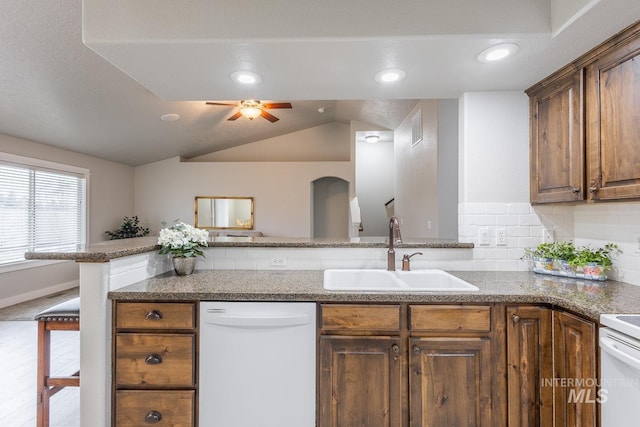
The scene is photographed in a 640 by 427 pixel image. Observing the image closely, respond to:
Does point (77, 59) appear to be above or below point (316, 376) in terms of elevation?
above

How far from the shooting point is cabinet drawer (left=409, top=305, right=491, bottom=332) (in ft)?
4.97

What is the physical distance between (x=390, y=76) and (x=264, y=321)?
1579mm

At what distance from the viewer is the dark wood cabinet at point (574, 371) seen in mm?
1294

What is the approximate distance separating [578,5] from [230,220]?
6.68 m

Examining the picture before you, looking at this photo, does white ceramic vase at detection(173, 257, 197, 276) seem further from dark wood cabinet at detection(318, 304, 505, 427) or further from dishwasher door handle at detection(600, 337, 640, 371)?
dishwasher door handle at detection(600, 337, 640, 371)

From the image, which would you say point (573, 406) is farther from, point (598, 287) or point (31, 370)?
point (31, 370)

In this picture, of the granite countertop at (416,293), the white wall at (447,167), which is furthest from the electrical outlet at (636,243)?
the white wall at (447,167)

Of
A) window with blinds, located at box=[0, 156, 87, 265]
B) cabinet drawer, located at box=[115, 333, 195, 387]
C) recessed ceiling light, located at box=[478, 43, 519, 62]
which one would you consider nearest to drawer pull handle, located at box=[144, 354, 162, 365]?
cabinet drawer, located at box=[115, 333, 195, 387]

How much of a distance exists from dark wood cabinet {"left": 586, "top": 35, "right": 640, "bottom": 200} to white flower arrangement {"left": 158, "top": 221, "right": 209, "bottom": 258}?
2274 millimetres

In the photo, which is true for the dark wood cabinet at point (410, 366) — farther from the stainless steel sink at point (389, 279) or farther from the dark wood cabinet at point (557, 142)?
the dark wood cabinet at point (557, 142)

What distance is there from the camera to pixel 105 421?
1.55 meters

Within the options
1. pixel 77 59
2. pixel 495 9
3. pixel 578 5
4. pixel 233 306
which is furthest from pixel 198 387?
pixel 77 59

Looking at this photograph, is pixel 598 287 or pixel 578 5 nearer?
pixel 578 5

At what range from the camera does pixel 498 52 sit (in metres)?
1.62
